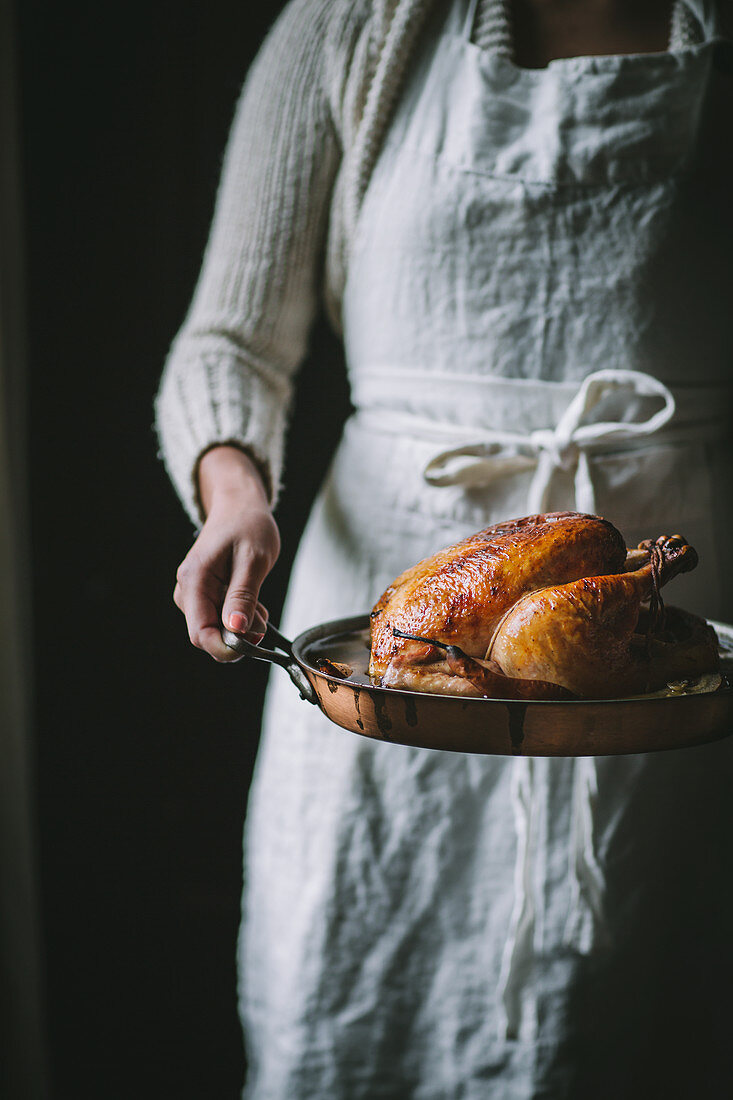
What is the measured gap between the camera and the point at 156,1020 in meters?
1.19

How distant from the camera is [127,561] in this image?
112 cm

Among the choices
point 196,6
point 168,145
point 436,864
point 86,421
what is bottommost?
point 436,864

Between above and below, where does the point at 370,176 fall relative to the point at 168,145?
below

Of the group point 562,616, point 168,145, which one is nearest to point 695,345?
point 562,616

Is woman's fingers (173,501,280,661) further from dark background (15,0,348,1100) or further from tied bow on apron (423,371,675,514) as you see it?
dark background (15,0,348,1100)

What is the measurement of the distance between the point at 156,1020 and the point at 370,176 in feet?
3.48

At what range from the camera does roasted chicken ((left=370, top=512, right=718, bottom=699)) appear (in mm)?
409

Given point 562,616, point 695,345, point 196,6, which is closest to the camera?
point 562,616

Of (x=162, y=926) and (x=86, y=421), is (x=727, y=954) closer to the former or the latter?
(x=162, y=926)

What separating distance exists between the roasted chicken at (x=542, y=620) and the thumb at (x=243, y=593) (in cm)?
7

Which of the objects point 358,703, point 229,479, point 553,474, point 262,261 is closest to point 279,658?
point 358,703

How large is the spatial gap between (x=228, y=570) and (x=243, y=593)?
2.5 inches

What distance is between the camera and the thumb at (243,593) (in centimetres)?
47

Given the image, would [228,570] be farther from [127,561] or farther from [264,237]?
[127,561]
